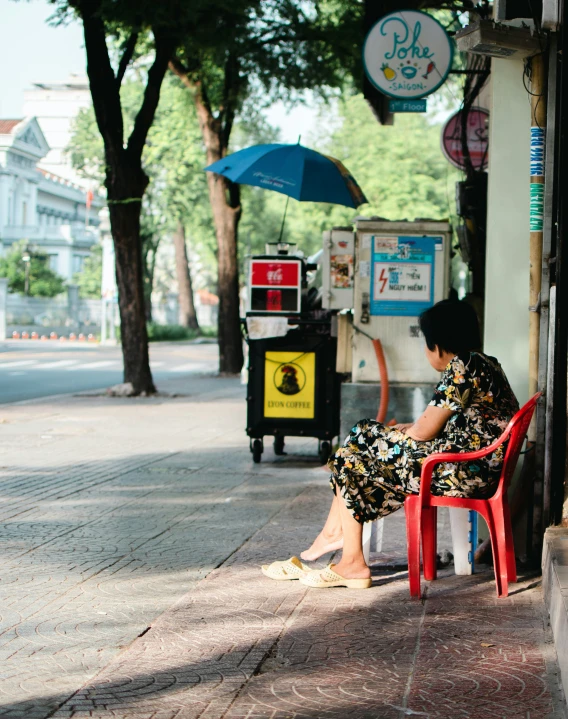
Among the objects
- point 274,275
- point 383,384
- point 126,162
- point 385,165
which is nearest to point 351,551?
point 383,384

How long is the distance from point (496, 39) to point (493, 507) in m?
2.45

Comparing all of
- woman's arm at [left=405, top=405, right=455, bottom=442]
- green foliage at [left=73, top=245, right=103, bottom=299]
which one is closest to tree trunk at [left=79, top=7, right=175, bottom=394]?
woman's arm at [left=405, top=405, right=455, bottom=442]

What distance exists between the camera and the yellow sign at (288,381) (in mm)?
9766

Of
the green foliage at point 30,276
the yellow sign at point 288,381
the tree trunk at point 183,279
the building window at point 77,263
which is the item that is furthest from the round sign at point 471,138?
the building window at point 77,263

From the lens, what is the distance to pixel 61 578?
5.46 meters

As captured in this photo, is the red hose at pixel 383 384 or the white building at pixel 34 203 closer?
the red hose at pixel 383 384

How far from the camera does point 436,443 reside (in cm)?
531

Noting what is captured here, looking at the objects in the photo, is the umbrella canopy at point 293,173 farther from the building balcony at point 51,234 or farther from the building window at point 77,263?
the building window at point 77,263

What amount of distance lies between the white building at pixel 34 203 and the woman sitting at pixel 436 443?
226 feet

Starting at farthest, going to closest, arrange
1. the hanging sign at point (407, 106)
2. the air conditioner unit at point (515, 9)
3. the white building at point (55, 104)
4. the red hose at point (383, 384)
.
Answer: the white building at point (55, 104) → the hanging sign at point (407, 106) → the red hose at point (383, 384) → the air conditioner unit at point (515, 9)

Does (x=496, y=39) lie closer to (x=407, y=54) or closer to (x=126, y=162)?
(x=407, y=54)

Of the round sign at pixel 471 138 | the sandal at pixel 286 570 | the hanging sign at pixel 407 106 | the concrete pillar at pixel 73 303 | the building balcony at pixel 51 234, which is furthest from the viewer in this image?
the building balcony at pixel 51 234

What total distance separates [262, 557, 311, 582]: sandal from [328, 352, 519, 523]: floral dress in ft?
1.43

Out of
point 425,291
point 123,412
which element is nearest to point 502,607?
point 425,291
